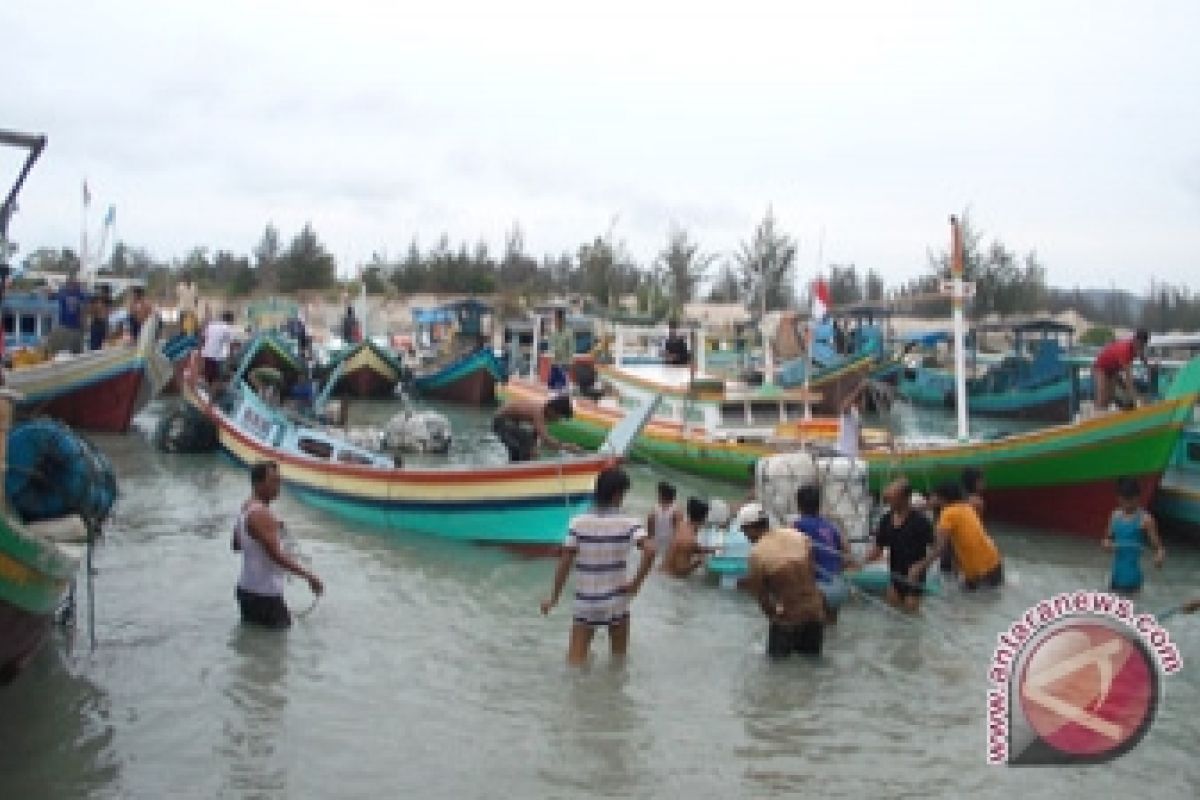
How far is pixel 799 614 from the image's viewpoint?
8.94m

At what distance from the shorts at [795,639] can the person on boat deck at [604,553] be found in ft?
4.48

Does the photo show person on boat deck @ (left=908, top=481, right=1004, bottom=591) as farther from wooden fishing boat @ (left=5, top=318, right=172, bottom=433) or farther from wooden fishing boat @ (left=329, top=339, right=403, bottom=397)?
wooden fishing boat @ (left=329, top=339, right=403, bottom=397)

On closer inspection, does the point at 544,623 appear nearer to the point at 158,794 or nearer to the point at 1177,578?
the point at 158,794

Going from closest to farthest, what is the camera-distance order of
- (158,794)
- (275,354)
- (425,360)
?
(158,794) < (275,354) < (425,360)

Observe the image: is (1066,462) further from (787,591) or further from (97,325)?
(97,325)

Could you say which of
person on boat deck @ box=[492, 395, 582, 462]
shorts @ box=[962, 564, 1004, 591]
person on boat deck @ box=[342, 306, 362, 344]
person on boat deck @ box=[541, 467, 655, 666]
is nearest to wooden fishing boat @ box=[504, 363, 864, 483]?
person on boat deck @ box=[492, 395, 582, 462]

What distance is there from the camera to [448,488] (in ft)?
42.7

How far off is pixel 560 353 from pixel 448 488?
18.7 metres

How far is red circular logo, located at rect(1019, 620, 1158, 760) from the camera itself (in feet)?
13.2


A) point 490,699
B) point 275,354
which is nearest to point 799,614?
point 490,699

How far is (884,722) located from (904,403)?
3063 cm

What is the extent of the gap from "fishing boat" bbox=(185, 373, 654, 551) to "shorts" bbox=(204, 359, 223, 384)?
7353mm

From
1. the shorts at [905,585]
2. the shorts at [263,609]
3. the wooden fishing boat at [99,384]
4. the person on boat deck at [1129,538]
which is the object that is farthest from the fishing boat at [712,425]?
the shorts at [263,609]

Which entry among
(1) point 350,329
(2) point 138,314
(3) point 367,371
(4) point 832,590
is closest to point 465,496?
(4) point 832,590
